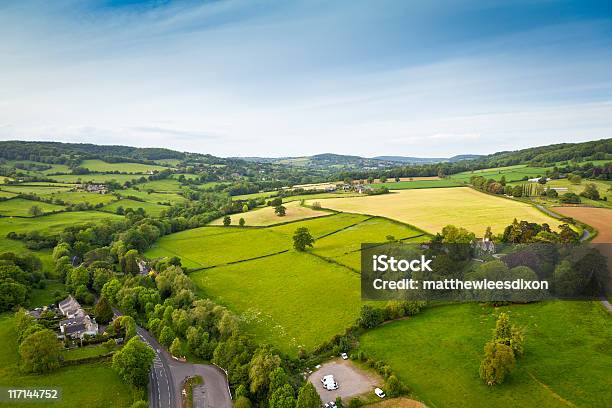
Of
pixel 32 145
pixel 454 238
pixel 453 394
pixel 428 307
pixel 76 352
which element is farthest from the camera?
pixel 32 145

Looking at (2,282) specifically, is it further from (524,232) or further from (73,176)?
(73,176)

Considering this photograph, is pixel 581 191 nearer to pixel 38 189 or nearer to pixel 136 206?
pixel 136 206

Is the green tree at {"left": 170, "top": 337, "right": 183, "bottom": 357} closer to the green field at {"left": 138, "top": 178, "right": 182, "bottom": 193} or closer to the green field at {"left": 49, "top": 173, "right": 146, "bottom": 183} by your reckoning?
the green field at {"left": 138, "top": 178, "right": 182, "bottom": 193}

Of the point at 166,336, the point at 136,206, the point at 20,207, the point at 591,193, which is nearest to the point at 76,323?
the point at 166,336

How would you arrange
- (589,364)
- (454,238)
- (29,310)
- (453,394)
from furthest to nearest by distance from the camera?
(454,238) < (29,310) < (589,364) < (453,394)

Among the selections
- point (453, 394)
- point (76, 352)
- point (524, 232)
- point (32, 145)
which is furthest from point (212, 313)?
point (32, 145)

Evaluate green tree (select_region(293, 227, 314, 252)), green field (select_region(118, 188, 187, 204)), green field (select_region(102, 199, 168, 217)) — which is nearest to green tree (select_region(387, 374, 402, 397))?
green tree (select_region(293, 227, 314, 252))
